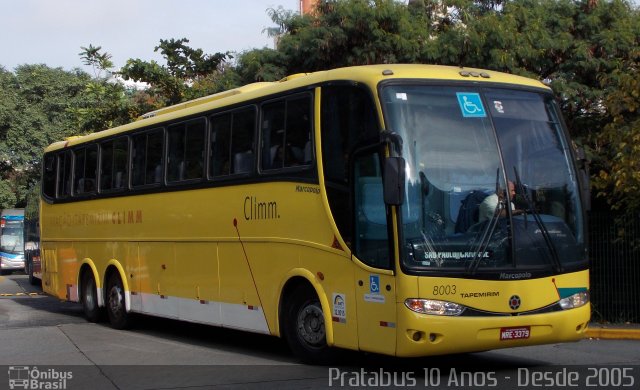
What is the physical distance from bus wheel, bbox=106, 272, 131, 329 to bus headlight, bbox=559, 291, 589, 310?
28.0 ft

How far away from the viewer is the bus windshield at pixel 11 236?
46.7m

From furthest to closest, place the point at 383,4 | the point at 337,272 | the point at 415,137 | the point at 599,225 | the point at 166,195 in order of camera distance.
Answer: the point at 383,4 → the point at 599,225 → the point at 166,195 → the point at 337,272 → the point at 415,137

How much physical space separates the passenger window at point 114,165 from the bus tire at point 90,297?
1984 mm

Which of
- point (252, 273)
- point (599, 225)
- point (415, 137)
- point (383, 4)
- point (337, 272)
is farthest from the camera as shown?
point (383, 4)

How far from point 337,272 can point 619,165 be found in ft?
21.1

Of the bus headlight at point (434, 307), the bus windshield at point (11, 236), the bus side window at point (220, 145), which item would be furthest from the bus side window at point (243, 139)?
the bus windshield at point (11, 236)

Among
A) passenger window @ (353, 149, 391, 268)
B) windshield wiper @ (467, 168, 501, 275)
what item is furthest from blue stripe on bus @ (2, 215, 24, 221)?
windshield wiper @ (467, 168, 501, 275)

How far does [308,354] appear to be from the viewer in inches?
425

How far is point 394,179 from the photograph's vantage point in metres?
8.99

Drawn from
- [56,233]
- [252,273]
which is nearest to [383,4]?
[56,233]

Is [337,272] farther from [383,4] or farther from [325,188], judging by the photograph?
[383,4]

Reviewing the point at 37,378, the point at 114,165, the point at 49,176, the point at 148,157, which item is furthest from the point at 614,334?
the point at 49,176

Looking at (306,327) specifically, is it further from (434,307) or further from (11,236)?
(11,236)

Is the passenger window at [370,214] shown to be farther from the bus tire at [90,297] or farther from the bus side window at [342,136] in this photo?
the bus tire at [90,297]
